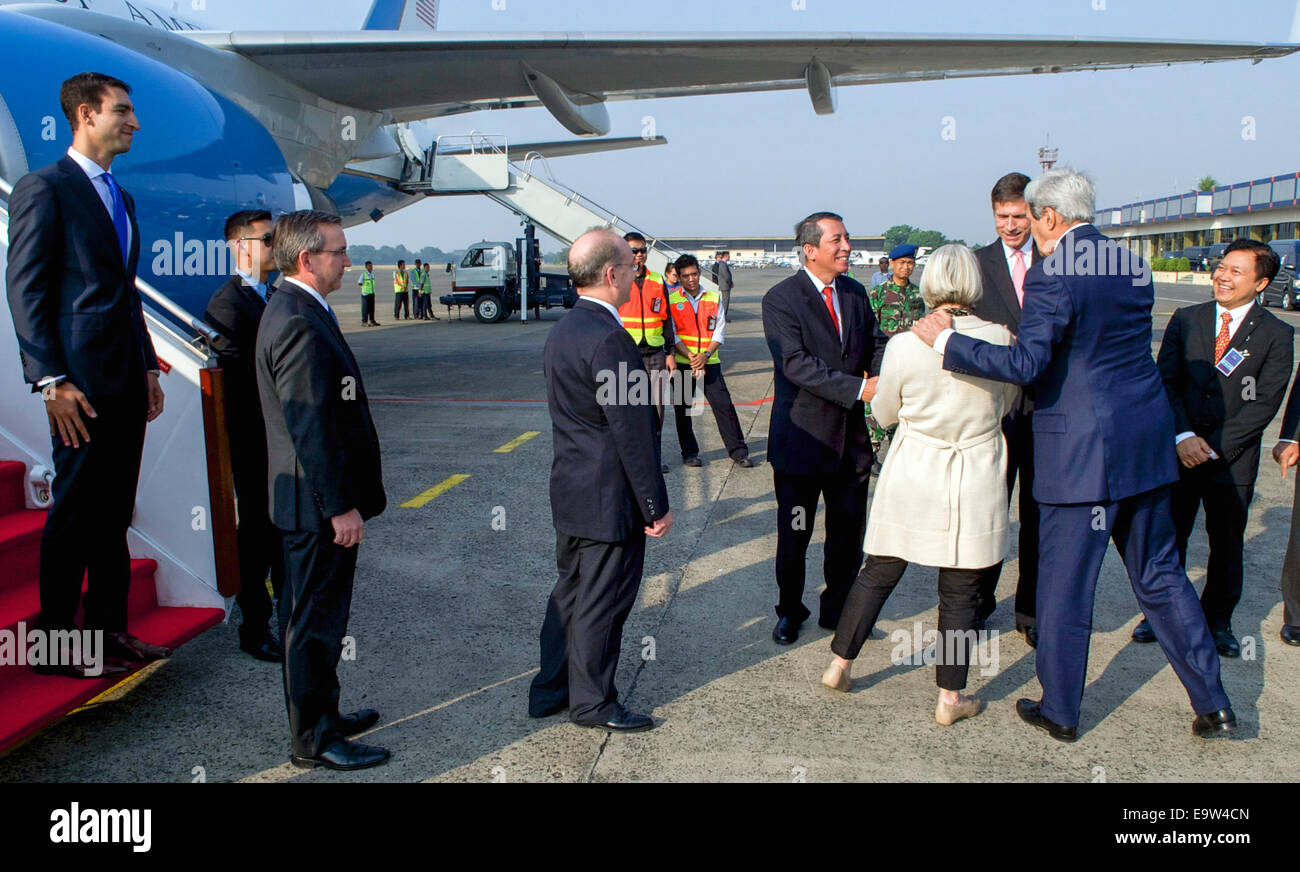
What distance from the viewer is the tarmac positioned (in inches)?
123

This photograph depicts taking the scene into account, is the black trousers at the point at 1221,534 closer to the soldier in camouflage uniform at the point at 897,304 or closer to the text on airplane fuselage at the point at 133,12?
the soldier in camouflage uniform at the point at 897,304

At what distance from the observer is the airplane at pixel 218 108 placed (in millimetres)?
3789

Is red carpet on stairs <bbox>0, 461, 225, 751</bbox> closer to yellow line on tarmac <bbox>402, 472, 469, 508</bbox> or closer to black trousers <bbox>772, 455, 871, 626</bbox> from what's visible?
black trousers <bbox>772, 455, 871, 626</bbox>

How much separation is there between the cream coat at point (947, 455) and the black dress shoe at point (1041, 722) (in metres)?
0.63

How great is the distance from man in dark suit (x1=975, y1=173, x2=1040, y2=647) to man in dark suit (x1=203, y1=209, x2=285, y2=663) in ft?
10.6

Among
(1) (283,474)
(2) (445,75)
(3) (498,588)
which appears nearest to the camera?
(1) (283,474)

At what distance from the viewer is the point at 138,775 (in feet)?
9.99

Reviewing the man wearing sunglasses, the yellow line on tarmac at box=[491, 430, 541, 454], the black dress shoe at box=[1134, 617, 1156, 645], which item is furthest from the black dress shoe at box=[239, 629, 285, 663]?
the yellow line on tarmac at box=[491, 430, 541, 454]

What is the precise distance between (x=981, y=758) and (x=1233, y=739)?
96cm

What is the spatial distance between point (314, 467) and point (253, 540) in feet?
4.55

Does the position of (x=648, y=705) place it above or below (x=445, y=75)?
below
